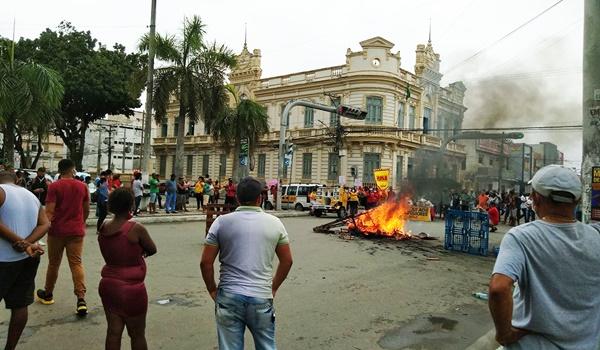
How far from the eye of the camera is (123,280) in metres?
3.58

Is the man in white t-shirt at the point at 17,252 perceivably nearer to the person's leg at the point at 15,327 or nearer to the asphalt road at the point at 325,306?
the person's leg at the point at 15,327

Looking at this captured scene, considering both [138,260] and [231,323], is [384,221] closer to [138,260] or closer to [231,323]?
[138,260]

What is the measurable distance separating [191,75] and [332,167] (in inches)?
761

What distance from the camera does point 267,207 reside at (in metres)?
28.9

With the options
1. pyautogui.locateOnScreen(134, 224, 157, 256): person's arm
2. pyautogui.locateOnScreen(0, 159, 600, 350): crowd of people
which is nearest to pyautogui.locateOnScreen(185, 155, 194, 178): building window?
pyautogui.locateOnScreen(0, 159, 600, 350): crowd of people

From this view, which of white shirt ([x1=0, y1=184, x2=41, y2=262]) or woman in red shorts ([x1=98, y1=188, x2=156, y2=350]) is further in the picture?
white shirt ([x1=0, y1=184, x2=41, y2=262])

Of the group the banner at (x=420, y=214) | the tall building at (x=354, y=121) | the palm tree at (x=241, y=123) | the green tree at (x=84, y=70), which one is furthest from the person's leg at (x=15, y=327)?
the green tree at (x=84, y=70)

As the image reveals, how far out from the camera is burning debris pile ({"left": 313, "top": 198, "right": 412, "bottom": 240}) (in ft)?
48.0

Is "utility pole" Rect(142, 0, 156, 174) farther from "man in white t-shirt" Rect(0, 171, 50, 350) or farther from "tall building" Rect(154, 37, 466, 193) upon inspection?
"tall building" Rect(154, 37, 466, 193)

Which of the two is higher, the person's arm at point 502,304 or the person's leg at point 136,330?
the person's arm at point 502,304

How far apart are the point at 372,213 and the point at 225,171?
33.4 meters

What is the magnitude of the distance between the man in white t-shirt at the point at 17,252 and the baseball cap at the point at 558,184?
3855 mm

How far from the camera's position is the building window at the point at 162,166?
5324cm

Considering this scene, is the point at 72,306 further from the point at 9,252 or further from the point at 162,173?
the point at 162,173
